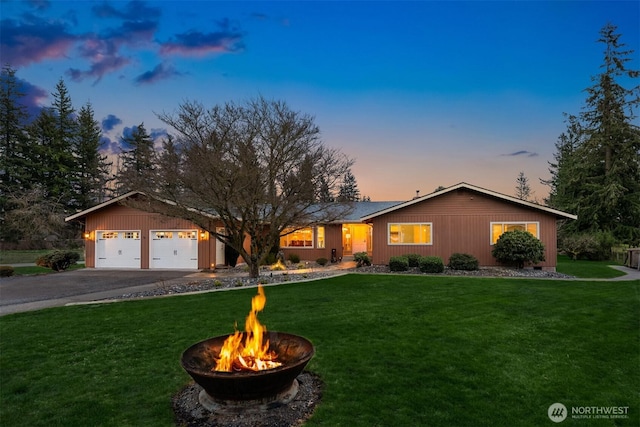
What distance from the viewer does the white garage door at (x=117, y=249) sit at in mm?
19359

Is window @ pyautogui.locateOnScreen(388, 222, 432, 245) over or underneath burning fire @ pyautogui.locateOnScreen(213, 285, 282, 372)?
over

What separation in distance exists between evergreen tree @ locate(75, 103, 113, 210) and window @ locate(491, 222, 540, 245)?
38226mm

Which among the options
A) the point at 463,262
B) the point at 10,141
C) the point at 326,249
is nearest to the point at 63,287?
the point at 326,249

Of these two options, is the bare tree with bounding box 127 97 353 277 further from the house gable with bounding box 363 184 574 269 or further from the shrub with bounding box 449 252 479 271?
the shrub with bounding box 449 252 479 271

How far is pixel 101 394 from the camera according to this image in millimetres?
4055

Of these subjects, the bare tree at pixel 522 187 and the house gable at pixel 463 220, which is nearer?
the house gable at pixel 463 220

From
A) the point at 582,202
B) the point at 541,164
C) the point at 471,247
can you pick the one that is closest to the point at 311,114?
the point at 471,247

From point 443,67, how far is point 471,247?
858 cm

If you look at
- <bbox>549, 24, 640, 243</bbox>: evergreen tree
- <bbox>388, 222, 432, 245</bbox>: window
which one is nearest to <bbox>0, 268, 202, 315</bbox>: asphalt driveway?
<bbox>388, 222, 432, 245</bbox>: window

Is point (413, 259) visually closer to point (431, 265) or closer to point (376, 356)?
point (431, 265)

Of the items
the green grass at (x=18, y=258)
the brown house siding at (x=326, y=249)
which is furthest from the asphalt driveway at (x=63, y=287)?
the green grass at (x=18, y=258)

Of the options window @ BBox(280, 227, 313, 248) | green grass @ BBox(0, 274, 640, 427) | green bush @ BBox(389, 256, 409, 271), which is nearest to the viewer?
green grass @ BBox(0, 274, 640, 427)

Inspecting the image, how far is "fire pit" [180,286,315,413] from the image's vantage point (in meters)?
3.32

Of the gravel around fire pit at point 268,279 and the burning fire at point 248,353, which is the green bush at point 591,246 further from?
the burning fire at point 248,353
